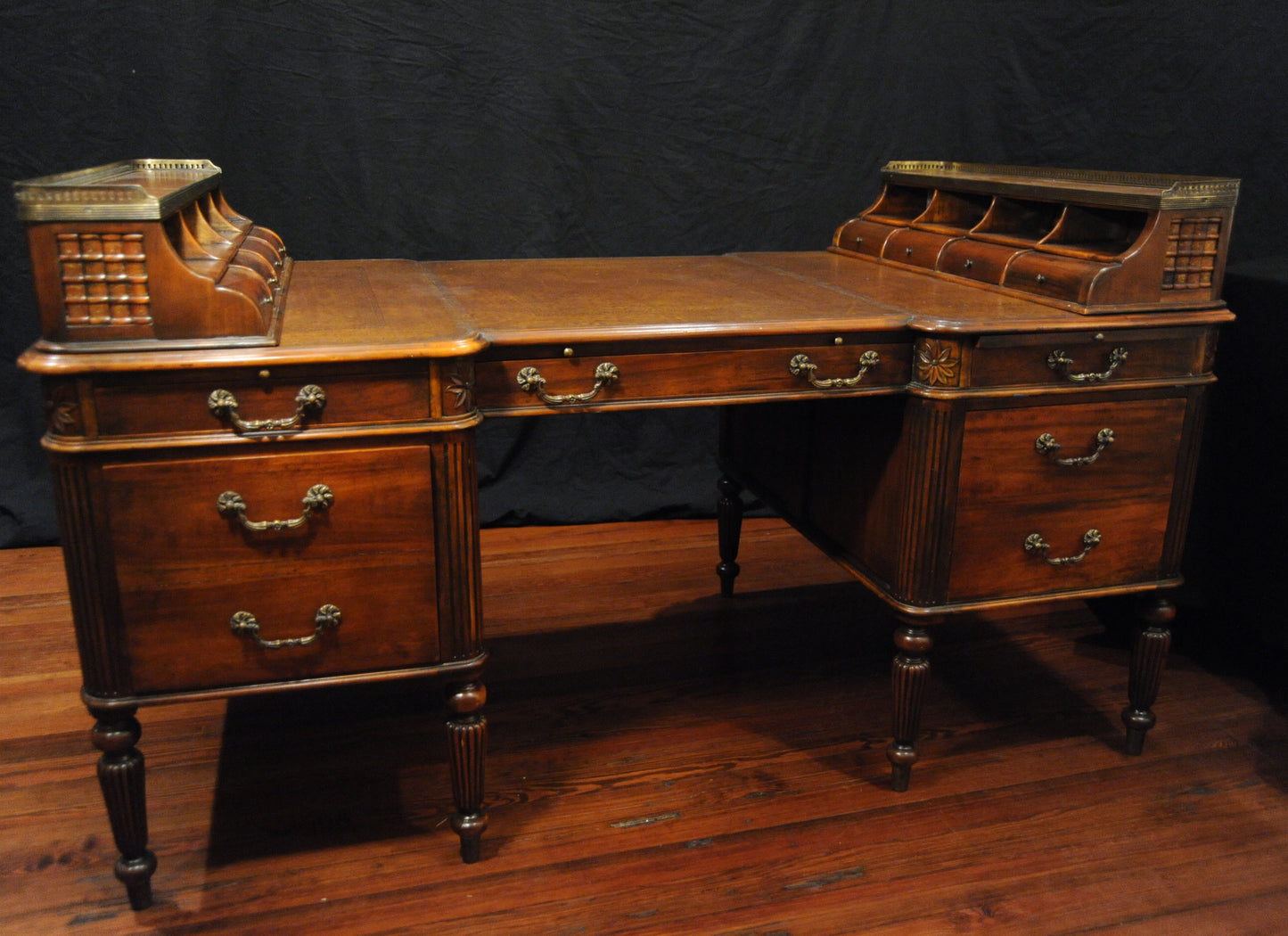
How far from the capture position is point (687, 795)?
2.23 meters

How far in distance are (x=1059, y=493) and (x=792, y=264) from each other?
0.89 metres

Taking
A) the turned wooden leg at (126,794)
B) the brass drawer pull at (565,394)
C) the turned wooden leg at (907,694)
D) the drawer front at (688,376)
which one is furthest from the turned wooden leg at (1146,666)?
the turned wooden leg at (126,794)

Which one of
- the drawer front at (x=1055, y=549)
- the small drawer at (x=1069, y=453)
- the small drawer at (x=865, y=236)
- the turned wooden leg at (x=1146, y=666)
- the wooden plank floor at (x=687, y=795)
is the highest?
the small drawer at (x=865, y=236)

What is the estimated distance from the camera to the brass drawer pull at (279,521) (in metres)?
1.72

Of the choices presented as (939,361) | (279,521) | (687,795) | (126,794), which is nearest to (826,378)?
(939,361)

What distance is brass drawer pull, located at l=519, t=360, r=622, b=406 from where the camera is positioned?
187 centimetres

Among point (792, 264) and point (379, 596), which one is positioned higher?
point (792, 264)

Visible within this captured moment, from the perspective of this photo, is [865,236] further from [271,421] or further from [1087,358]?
[271,421]

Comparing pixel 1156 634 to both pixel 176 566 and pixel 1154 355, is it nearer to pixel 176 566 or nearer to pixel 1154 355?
pixel 1154 355

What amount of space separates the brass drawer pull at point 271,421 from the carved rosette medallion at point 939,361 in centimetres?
103

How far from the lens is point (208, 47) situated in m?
3.15

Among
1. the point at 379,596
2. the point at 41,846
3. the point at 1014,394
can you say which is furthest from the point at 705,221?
the point at 41,846

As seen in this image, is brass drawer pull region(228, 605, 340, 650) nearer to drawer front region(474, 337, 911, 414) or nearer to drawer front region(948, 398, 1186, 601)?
drawer front region(474, 337, 911, 414)

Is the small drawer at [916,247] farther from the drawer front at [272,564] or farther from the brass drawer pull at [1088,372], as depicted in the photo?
the drawer front at [272,564]
